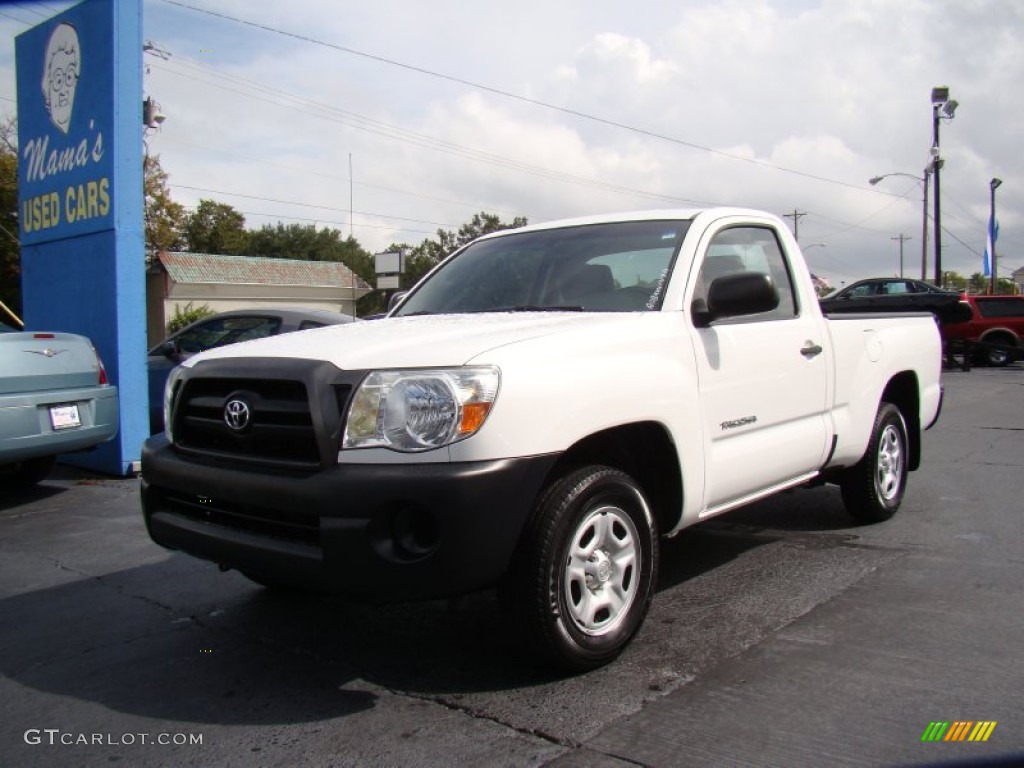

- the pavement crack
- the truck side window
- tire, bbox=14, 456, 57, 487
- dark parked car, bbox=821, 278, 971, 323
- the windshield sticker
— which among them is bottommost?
the pavement crack

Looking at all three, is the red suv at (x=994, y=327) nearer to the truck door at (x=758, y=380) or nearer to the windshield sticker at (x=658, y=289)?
the truck door at (x=758, y=380)

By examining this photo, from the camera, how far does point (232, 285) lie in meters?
43.6

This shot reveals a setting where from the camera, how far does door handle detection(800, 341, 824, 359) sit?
14.9ft

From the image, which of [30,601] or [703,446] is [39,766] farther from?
[703,446]

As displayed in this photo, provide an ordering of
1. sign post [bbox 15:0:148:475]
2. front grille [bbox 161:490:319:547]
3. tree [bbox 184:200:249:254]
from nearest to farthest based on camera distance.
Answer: front grille [bbox 161:490:319:547] < sign post [bbox 15:0:148:475] < tree [bbox 184:200:249:254]

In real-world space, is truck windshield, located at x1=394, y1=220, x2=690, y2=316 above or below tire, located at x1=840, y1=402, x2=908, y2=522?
above

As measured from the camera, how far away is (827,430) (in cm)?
470

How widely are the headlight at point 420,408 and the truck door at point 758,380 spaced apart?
1.28 m

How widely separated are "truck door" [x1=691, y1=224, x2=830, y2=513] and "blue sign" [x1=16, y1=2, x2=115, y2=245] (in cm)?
579

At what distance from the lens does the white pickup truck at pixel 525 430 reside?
2.85m

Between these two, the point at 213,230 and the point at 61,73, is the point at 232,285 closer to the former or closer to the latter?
the point at 213,230

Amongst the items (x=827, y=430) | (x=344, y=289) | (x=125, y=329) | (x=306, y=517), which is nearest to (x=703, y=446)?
(x=827, y=430)

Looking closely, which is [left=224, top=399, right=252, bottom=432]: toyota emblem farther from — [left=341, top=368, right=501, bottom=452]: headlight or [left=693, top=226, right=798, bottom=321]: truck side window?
[left=693, top=226, right=798, bottom=321]: truck side window

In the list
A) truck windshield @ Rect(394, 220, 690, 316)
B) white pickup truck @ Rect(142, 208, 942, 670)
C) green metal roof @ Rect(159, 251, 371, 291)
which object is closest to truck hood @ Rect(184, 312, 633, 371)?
white pickup truck @ Rect(142, 208, 942, 670)
